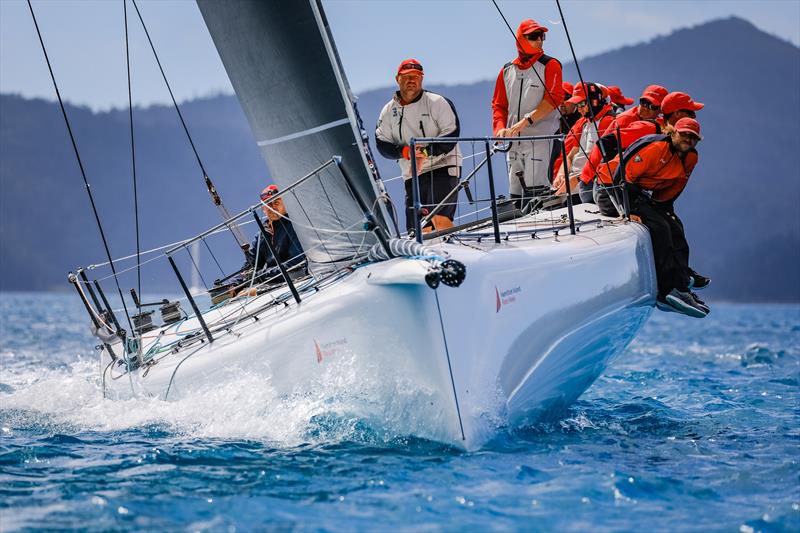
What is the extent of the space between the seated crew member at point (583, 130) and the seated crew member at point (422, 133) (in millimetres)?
1026

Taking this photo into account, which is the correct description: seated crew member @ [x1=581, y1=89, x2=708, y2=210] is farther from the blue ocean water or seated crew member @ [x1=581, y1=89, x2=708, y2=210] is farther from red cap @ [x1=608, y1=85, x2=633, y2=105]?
the blue ocean water

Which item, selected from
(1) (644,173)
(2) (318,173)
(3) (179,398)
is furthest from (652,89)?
(3) (179,398)

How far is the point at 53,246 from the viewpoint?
100750mm

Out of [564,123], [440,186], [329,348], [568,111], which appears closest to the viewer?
[329,348]

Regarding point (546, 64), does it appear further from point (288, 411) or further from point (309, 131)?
point (288, 411)

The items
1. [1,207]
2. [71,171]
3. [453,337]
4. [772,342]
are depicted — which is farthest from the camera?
[71,171]

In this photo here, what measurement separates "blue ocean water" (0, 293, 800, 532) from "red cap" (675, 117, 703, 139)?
74.3 inches

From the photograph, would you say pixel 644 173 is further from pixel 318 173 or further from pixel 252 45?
pixel 252 45

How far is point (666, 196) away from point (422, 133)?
1.74 meters

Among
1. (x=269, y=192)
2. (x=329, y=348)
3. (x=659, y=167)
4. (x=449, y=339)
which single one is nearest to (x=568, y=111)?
(x=659, y=167)

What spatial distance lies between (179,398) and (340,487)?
1875mm

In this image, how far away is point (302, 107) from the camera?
17.1 feet

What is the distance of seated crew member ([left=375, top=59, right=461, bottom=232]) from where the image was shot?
646cm

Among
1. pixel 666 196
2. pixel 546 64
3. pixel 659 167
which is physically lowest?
pixel 666 196
